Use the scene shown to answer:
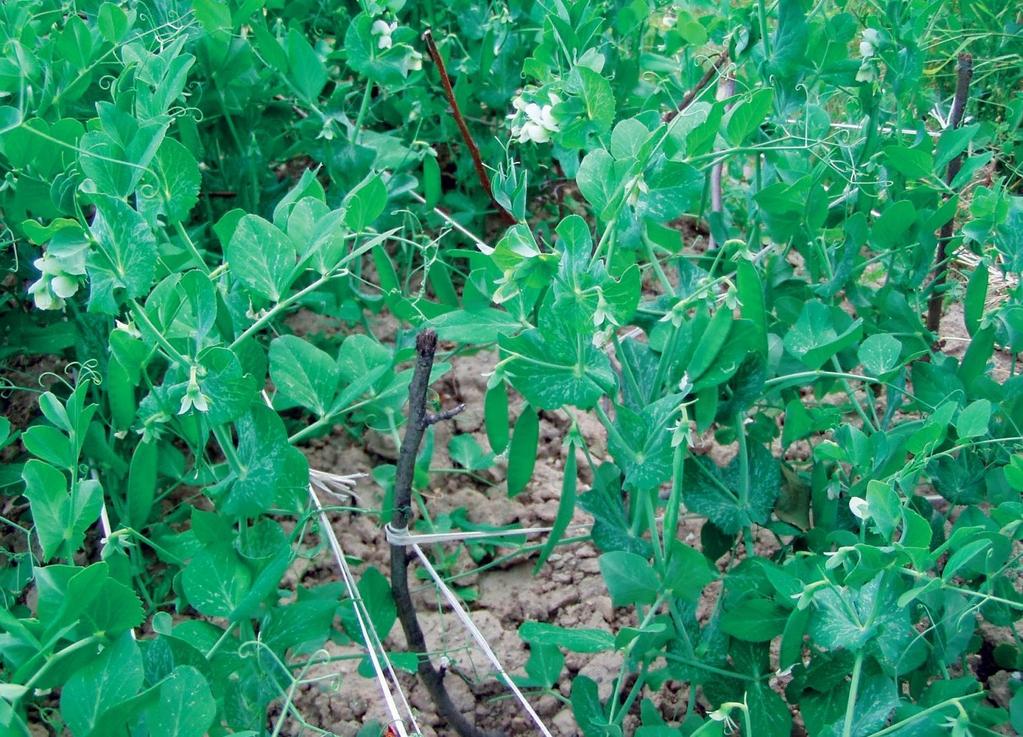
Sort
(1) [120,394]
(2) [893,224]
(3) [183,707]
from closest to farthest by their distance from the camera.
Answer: (3) [183,707]
(1) [120,394]
(2) [893,224]

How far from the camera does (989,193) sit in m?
1.15

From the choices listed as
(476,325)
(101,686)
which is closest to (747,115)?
(476,325)

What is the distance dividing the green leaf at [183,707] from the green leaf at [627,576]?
0.38 metres

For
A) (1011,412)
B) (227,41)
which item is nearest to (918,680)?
(1011,412)

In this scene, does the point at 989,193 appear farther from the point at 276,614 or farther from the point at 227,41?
the point at 227,41

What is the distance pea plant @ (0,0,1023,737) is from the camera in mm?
917

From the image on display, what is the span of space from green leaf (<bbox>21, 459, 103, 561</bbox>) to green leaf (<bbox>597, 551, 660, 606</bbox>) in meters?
0.46

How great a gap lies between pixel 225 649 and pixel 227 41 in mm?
855

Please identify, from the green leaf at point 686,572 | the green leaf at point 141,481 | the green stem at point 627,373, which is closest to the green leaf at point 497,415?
the green stem at point 627,373

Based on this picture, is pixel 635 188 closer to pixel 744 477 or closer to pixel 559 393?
pixel 559 393

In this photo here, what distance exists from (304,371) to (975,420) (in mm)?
651

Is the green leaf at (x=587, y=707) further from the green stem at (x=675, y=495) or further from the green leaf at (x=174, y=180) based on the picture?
the green leaf at (x=174, y=180)

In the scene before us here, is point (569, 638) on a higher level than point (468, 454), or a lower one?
higher

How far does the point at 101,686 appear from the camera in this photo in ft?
2.60
